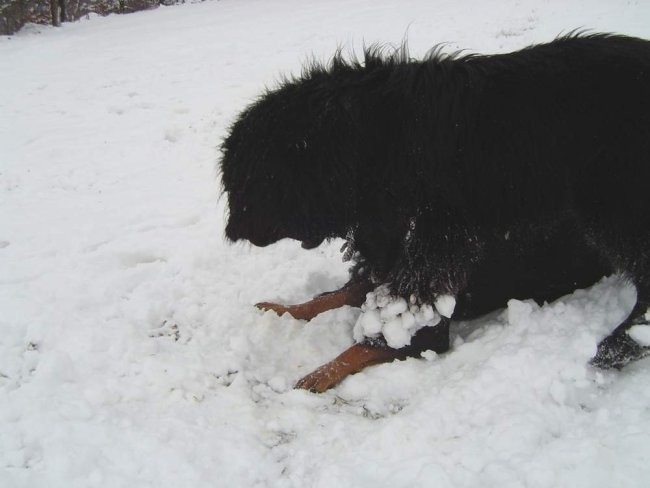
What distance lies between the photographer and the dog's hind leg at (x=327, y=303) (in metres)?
2.96

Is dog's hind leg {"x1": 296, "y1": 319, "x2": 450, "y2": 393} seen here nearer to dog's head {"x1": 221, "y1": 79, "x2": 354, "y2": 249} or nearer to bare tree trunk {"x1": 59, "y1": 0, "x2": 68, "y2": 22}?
dog's head {"x1": 221, "y1": 79, "x2": 354, "y2": 249}

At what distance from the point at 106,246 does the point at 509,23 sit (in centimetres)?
876

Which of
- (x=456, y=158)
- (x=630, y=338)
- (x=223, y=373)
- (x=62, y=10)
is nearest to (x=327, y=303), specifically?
(x=223, y=373)

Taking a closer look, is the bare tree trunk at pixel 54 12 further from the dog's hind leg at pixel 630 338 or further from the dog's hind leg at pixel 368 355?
the dog's hind leg at pixel 630 338

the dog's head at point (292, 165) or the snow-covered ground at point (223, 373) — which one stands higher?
the dog's head at point (292, 165)

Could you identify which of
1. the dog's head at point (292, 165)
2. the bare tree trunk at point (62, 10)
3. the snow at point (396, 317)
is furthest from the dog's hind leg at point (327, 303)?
the bare tree trunk at point (62, 10)

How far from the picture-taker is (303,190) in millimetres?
2305

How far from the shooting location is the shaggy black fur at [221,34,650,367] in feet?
6.83

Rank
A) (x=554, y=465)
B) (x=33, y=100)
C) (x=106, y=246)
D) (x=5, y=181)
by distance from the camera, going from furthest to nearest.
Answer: (x=33, y=100) < (x=5, y=181) < (x=106, y=246) < (x=554, y=465)

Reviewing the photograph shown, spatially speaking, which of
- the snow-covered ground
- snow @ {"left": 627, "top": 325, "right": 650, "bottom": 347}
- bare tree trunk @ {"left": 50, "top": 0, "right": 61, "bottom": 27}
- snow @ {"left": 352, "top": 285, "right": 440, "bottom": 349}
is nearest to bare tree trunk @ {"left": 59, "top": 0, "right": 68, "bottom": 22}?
bare tree trunk @ {"left": 50, "top": 0, "right": 61, "bottom": 27}


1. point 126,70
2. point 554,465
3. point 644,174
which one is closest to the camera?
point 554,465

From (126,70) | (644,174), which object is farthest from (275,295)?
(126,70)

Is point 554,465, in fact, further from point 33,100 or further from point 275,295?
point 33,100

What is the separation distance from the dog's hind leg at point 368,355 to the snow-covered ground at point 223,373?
0.07 meters
